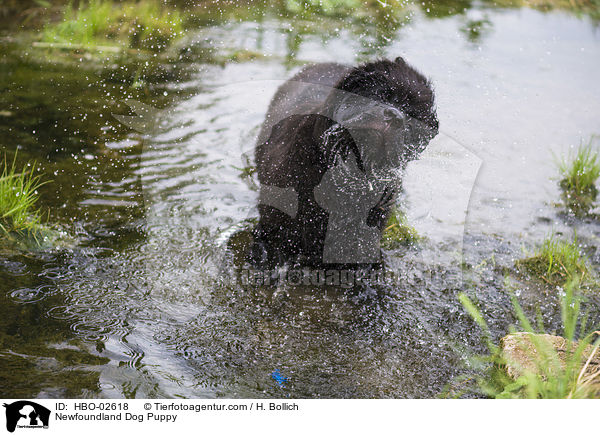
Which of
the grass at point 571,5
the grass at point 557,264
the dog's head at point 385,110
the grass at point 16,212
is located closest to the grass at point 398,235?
the grass at point 557,264

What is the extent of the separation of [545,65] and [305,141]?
491 centimetres

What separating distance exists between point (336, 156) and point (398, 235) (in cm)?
134

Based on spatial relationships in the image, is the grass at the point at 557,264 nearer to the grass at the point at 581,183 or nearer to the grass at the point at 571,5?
the grass at the point at 581,183

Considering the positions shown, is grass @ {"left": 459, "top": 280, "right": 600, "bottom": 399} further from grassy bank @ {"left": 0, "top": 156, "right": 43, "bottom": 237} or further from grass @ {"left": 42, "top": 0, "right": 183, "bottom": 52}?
grass @ {"left": 42, "top": 0, "right": 183, "bottom": 52}

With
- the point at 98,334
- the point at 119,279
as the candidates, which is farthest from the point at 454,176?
the point at 98,334

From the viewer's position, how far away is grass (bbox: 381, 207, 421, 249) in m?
4.14

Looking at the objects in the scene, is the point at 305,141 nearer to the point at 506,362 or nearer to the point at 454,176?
the point at 506,362

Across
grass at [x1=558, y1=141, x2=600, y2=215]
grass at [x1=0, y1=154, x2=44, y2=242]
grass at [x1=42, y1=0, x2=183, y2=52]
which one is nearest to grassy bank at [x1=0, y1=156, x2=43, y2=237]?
grass at [x1=0, y1=154, x2=44, y2=242]

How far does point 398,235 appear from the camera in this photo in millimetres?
4199

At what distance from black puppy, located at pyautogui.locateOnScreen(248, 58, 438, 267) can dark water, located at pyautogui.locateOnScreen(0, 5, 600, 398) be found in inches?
13.0

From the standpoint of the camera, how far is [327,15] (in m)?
5.97

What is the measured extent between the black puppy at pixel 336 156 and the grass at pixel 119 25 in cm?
323
